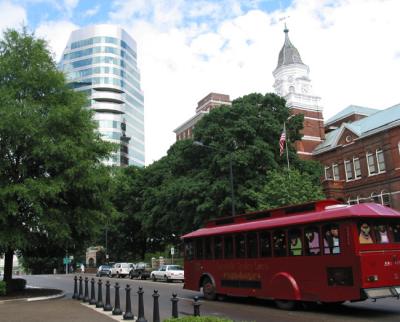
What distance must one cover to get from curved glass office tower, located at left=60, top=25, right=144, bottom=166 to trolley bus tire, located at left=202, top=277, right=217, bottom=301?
105m

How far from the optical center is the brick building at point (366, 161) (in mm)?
47688

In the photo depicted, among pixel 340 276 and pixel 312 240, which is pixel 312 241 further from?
pixel 340 276

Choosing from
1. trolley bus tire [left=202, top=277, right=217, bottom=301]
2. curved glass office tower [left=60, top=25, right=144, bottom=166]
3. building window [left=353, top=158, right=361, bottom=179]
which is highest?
curved glass office tower [left=60, top=25, right=144, bottom=166]

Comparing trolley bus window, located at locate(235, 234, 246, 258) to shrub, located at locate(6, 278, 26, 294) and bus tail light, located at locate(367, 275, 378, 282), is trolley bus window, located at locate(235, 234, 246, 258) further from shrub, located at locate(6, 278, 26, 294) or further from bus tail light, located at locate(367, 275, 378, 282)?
shrub, located at locate(6, 278, 26, 294)

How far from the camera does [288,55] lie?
240ft

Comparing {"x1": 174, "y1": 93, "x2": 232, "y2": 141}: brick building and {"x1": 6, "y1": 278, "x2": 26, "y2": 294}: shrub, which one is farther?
{"x1": 174, "y1": 93, "x2": 232, "y2": 141}: brick building

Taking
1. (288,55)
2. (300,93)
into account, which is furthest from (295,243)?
(288,55)

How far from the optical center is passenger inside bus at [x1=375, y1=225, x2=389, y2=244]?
44.3ft

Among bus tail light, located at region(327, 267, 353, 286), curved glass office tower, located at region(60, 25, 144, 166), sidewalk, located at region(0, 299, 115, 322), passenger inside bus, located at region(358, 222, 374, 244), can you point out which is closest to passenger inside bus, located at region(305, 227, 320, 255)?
bus tail light, located at region(327, 267, 353, 286)

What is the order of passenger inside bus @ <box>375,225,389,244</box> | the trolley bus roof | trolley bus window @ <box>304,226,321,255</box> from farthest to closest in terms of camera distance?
trolley bus window @ <box>304,226,321,255</box>
passenger inside bus @ <box>375,225,389,244</box>
the trolley bus roof

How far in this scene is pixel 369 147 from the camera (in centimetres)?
5088

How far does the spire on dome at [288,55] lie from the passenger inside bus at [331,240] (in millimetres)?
61056

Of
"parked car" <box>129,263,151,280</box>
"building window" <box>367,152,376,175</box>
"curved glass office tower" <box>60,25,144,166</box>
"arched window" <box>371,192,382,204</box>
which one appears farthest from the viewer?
"curved glass office tower" <box>60,25,144,166</box>

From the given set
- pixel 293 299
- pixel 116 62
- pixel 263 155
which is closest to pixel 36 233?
pixel 293 299
